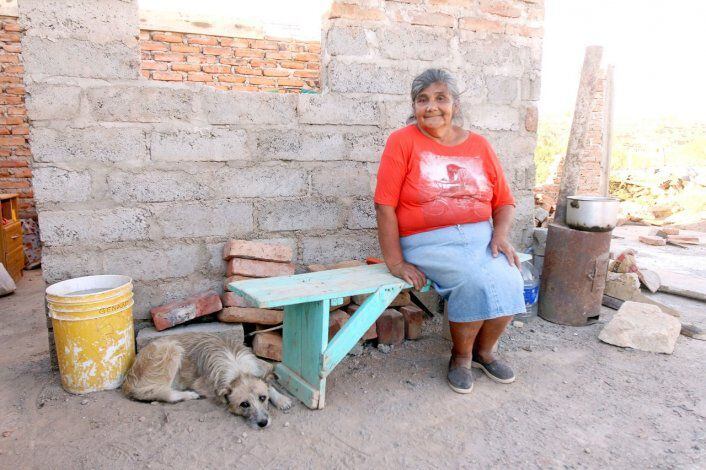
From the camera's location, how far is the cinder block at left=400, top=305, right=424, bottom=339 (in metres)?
3.66

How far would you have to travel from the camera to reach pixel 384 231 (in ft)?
9.84

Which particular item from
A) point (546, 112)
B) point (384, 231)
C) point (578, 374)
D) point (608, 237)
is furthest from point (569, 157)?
point (546, 112)

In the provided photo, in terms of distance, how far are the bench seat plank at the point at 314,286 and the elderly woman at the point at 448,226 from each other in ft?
0.53

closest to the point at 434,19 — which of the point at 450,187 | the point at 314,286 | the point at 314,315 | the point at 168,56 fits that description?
the point at 450,187

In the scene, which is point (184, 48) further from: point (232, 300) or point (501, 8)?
point (232, 300)

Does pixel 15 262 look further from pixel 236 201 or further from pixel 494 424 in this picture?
pixel 494 424

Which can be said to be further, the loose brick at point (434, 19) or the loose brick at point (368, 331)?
the loose brick at point (434, 19)

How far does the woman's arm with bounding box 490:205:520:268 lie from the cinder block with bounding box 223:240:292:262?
1.35 metres

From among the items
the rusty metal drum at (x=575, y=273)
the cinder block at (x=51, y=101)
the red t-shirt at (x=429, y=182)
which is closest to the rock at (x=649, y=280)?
the rusty metal drum at (x=575, y=273)

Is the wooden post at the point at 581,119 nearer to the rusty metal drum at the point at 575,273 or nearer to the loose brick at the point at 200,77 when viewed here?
the rusty metal drum at the point at 575,273

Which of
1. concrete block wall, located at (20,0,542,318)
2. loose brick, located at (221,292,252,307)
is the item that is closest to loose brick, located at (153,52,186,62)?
concrete block wall, located at (20,0,542,318)

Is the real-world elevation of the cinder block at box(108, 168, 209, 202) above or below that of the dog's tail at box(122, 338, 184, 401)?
above

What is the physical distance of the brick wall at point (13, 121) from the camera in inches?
276

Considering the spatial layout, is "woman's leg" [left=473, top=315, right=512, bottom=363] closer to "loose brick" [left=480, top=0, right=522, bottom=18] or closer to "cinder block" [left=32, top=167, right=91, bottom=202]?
"loose brick" [left=480, top=0, right=522, bottom=18]
